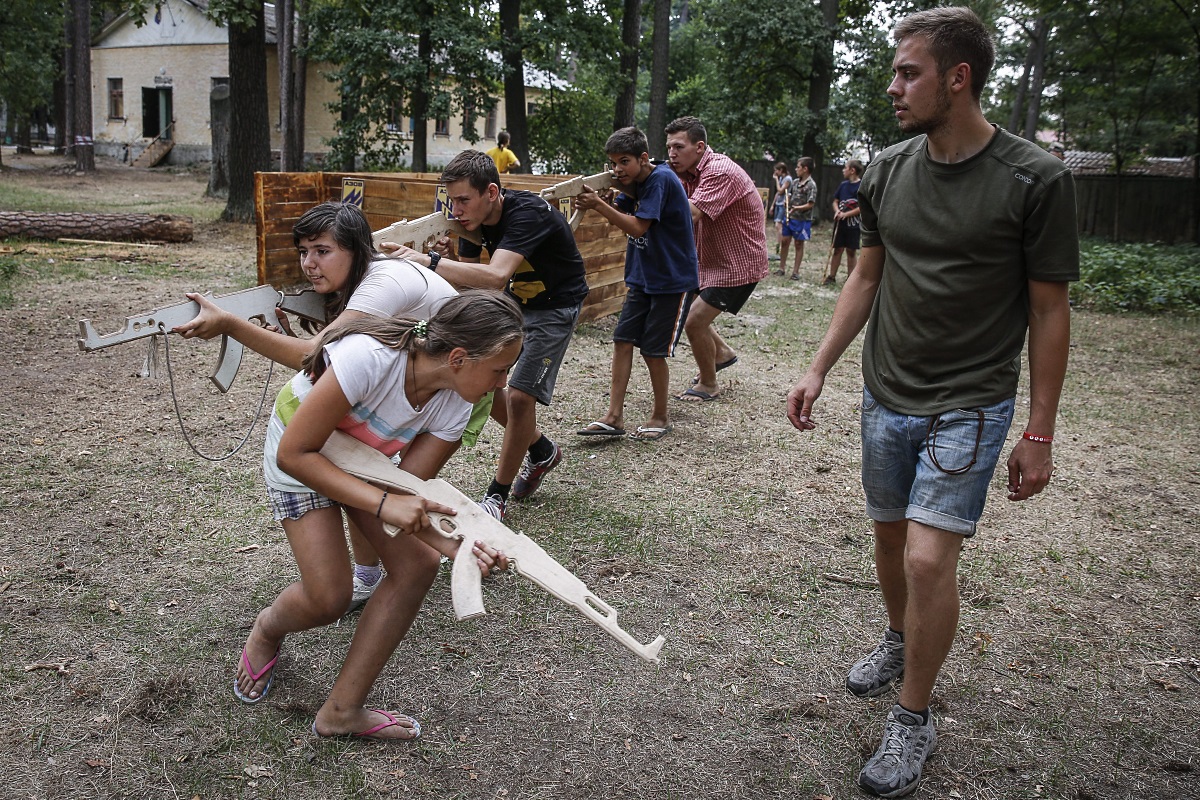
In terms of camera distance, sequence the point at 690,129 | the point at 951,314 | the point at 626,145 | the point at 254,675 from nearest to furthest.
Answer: the point at 951,314, the point at 254,675, the point at 626,145, the point at 690,129

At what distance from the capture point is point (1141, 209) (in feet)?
80.4

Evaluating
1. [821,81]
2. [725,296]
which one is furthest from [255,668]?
[821,81]

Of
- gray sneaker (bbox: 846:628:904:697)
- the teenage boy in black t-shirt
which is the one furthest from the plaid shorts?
gray sneaker (bbox: 846:628:904:697)

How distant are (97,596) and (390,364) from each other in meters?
2.05

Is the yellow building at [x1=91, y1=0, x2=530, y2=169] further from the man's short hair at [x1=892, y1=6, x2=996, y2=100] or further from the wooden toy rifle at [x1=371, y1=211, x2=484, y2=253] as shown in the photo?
the man's short hair at [x1=892, y1=6, x2=996, y2=100]

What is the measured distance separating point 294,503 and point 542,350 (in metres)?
2.09

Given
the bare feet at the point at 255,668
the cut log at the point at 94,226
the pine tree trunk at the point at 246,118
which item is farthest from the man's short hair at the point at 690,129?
the pine tree trunk at the point at 246,118

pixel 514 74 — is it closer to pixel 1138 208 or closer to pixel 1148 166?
pixel 1138 208

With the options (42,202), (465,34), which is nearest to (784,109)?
(465,34)

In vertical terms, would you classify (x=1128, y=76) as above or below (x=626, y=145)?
above

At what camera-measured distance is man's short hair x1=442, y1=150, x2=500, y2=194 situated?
13.3 feet

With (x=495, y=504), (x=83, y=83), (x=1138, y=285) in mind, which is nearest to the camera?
(x=495, y=504)

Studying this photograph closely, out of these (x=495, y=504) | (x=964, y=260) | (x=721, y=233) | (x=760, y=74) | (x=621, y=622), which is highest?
(x=760, y=74)

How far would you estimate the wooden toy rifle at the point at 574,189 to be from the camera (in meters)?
5.14
